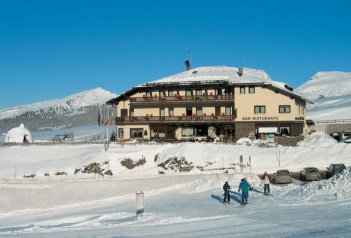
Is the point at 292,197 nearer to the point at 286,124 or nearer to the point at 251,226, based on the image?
the point at 251,226

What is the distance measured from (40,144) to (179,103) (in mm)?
19467

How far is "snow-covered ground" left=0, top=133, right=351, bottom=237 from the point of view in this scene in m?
22.4

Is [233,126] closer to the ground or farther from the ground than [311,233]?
farther from the ground

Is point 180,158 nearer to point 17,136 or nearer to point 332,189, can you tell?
point 332,189

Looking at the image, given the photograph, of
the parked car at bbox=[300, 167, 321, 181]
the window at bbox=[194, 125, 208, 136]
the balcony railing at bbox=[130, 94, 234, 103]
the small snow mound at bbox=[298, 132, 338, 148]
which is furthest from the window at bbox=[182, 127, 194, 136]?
the parked car at bbox=[300, 167, 321, 181]

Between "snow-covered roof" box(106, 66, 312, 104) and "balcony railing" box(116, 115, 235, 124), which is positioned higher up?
"snow-covered roof" box(106, 66, 312, 104)

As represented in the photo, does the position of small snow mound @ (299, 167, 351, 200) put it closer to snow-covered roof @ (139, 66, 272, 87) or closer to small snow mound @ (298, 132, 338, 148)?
small snow mound @ (298, 132, 338, 148)

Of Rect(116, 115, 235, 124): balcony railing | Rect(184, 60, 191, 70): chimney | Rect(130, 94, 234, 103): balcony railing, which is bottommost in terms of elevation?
Rect(116, 115, 235, 124): balcony railing

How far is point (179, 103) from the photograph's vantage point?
6788 centimetres

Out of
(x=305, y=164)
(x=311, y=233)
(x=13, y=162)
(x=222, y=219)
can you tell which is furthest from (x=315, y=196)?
(x=13, y=162)

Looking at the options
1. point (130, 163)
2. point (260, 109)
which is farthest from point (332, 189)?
point (260, 109)

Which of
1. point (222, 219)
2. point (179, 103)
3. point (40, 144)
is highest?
point (179, 103)

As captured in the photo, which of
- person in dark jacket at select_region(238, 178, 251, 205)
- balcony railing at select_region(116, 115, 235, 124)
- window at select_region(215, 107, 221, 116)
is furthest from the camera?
window at select_region(215, 107, 221, 116)

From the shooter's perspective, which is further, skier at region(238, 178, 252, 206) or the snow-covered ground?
skier at region(238, 178, 252, 206)
